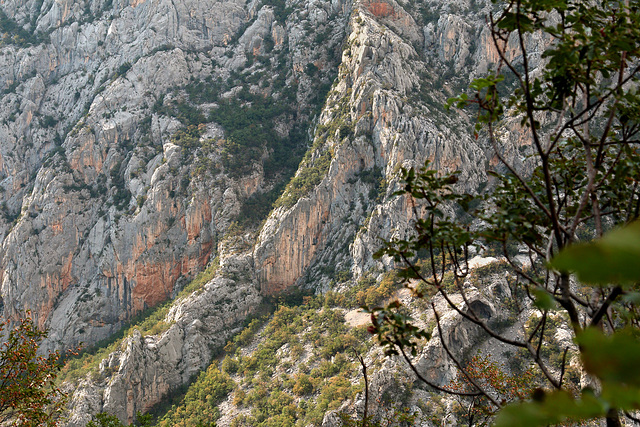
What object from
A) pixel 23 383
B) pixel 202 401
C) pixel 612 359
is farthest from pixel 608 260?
pixel 202 401

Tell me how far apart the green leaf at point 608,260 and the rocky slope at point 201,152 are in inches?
1354

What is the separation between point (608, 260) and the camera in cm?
90

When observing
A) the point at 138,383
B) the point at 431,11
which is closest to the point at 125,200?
the point at 138,383

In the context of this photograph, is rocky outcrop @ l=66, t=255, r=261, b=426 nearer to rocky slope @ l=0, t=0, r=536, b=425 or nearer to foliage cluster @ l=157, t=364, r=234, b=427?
rocky slope @ l=0, t=0, r=536, b=425

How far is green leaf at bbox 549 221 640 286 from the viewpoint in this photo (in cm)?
86

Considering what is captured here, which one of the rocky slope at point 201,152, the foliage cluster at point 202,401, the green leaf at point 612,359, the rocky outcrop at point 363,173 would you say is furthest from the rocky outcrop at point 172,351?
the green leaf at point 612,359

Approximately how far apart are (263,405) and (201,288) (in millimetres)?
13757

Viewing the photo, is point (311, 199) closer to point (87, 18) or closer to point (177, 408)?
point (177, 408)

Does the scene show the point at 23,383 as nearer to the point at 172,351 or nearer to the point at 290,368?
the point at 290,368

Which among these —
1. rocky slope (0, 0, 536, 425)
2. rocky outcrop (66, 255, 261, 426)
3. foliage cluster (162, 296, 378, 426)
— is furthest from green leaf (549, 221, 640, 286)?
rocky outcrop (66, 255, 261, 426)

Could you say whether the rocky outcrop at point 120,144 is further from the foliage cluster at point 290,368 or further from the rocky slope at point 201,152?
the foliage cluster at point 290,368

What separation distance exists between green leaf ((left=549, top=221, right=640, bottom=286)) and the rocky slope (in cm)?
3438

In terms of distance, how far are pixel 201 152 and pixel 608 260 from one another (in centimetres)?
4652

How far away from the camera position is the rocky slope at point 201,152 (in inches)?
1474
